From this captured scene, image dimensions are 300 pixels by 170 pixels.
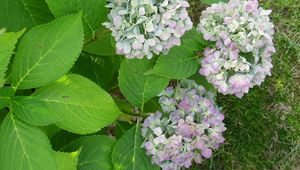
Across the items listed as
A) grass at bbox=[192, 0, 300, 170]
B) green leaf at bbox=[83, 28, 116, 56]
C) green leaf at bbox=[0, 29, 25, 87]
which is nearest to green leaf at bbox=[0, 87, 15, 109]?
green leaf at bbox=[0, 29, 25, 87]

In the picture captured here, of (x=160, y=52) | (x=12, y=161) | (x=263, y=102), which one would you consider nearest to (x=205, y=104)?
(x=160, y=52)

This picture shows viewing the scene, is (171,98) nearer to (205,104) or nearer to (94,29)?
(205,104)

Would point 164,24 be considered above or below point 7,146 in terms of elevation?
above

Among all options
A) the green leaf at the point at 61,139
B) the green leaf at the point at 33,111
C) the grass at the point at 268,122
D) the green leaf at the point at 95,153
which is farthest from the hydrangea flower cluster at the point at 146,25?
the grass at the point at 268,122

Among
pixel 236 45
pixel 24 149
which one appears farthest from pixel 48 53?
pixel 236 45

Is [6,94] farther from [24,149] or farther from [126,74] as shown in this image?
[126,74]

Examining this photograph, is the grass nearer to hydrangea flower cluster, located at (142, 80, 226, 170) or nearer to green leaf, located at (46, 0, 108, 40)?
hydrangea flower cluster, located at (142, 80, 226, 170)

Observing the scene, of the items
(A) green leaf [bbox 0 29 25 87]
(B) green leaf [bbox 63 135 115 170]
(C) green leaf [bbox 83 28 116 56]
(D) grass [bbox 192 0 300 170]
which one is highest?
(A) green leaf [bbox 0 29 25 87]
